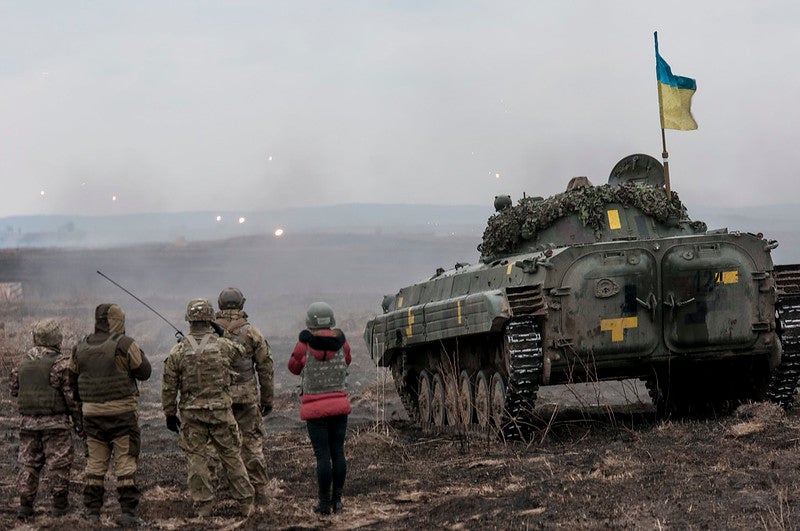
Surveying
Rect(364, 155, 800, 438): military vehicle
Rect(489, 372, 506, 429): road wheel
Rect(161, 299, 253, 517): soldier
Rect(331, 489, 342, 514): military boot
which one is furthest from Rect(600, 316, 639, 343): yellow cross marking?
Rect(161, 299, 253, 517): soldier

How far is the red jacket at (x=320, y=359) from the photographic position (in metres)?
10.2

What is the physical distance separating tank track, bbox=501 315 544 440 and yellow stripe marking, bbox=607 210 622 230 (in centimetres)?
255

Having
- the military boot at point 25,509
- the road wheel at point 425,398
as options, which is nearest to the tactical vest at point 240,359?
the military boot at point 25,509

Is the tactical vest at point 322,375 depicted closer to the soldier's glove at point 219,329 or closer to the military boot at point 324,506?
the military boot at point 324,506

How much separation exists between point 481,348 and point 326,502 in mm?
6363

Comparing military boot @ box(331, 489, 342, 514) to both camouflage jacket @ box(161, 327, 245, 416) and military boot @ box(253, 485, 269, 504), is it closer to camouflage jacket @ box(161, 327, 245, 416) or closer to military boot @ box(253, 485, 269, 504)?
military boot @ box(253, 485, 269, 504)

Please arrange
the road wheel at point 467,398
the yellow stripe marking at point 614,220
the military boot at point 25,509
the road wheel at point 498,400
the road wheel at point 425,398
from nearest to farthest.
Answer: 1. the military boot at point 25,509
2. the road wheel at point 498,400
3. the road wheel at point 467,398
4. the yellow stripe marking at point 614,220
5. the road wheel at point 425,398

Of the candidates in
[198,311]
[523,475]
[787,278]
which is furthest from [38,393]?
[787,278]

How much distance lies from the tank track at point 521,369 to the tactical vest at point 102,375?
5.24 m

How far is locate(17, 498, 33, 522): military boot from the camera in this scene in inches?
410

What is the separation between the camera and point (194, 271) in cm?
6900

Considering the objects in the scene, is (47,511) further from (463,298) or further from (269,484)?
(463,298)

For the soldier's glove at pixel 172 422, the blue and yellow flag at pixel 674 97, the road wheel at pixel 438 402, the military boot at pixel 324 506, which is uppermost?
the blue and yellow flag at pixel 674 97

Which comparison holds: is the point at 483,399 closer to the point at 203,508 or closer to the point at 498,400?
the point at 498,400
